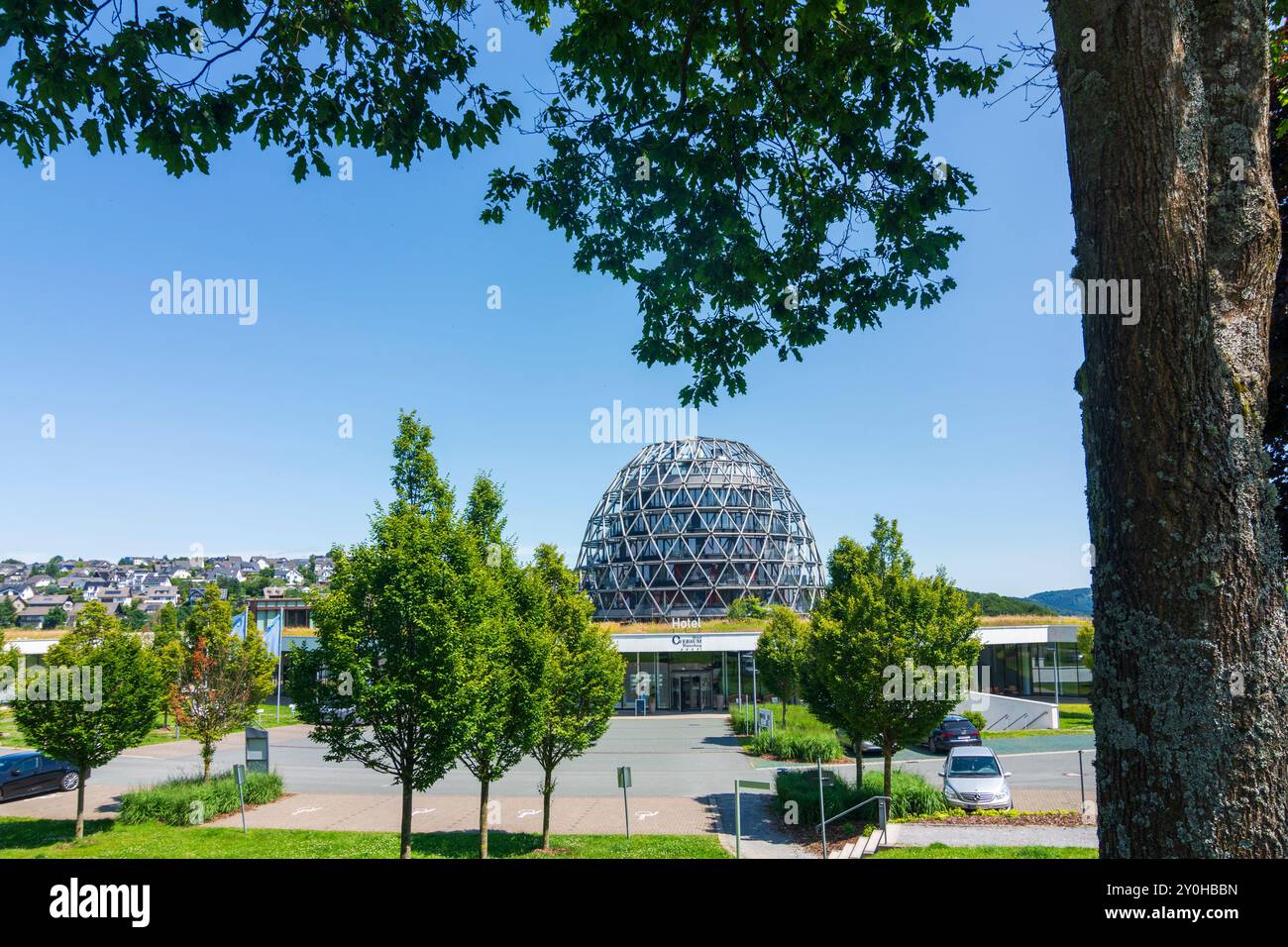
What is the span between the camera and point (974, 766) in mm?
18859

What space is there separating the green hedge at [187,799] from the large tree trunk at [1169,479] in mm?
23105

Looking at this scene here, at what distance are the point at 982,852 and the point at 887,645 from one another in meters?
5.45

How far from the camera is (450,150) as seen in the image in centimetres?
586

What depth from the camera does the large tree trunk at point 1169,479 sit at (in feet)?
7.93

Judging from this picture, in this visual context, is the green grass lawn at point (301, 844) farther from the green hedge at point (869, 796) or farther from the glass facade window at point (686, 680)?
the glass facade window at point (686, 680)

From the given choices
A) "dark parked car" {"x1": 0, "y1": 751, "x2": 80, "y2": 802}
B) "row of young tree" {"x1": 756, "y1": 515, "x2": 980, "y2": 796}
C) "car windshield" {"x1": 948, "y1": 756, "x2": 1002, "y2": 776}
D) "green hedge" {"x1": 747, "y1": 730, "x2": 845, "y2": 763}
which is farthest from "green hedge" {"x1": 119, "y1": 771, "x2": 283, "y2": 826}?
"car windshield" {"x1": 948, "y1": 756, "x2": 1002, "y2": 776}

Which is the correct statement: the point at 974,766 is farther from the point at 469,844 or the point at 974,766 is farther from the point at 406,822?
the point at 406,822

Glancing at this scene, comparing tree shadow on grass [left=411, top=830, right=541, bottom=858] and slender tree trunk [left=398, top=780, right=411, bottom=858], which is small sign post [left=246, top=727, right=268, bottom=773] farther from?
slender tree trunk [left=398, top=780, right=411, bottom=858]

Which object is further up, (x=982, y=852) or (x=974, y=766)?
(x=982, y=852)

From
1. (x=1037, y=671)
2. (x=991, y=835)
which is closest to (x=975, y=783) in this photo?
(x=991, y=835)

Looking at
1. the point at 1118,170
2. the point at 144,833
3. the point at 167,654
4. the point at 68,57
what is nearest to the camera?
the point at 1118,170

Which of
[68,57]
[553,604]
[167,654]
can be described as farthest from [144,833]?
[68,57]
